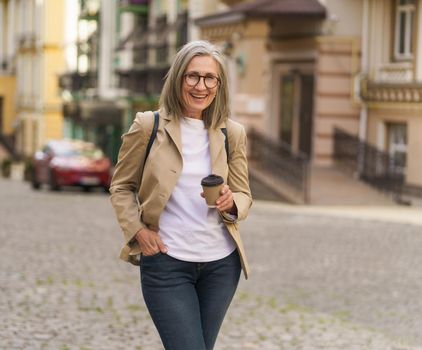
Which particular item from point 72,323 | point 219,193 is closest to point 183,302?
point 219,193

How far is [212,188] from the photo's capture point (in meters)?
5.21

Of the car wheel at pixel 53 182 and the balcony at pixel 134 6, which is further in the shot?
the balcony at pixel 134 6

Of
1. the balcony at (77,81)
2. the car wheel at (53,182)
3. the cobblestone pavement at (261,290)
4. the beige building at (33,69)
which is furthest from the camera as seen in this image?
the beige building at (33,69)

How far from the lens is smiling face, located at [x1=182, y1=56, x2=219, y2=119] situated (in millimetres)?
5438

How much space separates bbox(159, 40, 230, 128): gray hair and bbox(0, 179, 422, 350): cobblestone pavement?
378 centimetres

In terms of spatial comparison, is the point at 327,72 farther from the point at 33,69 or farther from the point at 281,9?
the point at 33,69

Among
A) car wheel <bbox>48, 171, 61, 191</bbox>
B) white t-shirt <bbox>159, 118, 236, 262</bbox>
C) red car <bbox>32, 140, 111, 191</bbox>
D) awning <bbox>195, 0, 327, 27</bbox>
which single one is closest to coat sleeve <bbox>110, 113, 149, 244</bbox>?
white t-shirt <bbox>159, 118, 236, 262</bbox>

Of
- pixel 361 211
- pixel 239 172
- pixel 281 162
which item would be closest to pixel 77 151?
pixel 281 162

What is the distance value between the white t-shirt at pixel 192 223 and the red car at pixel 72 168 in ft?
90.8

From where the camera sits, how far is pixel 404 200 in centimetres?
2622

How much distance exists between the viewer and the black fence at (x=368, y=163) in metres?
27.1

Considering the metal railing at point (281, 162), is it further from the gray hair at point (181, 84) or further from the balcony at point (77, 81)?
the balcony at point (77, 81)

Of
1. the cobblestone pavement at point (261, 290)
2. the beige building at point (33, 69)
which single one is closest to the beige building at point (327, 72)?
the cobblestone pavement at point (261, 290)

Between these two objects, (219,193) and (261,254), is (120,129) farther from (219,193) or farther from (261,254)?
(219,193)
